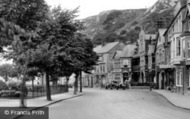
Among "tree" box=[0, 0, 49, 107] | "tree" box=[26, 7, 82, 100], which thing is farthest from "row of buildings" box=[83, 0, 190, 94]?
"tree" box=[0, 0, 49, 107]

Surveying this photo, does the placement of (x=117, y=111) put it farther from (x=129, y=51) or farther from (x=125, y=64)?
(x=129, y=51)

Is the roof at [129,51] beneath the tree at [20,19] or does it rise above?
above

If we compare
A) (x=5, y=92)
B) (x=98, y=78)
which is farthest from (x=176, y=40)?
(x=98, y=78)

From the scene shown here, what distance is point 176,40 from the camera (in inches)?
1606

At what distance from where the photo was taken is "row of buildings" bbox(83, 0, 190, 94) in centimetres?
3872

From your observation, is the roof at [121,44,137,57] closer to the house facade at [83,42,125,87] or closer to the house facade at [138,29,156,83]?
the house facade at [138,29,156,83]

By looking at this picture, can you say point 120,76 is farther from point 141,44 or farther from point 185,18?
point 185,18

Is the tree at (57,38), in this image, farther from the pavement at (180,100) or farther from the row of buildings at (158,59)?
the row of buildings at (158,59)

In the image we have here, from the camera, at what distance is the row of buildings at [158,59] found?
38.7 meters

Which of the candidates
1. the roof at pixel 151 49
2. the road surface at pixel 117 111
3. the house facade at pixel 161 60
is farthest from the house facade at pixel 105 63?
the road surface at pixel 117 111

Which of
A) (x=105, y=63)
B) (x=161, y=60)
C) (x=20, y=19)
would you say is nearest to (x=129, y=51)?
(x=105, y=63)

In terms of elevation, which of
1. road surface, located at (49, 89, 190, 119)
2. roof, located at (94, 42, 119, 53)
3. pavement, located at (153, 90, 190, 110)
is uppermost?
roof, located at (94, 42, 119, 53)

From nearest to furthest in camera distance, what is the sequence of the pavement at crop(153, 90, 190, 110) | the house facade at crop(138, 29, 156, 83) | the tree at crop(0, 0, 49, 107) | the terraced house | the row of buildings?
the tree at crop(0, 0, 49, 107) → the pavement at crop(153, 90, 190, 110) → the terraced house → the row of buildings → the house facade at crop(138, 29, 156, 83)

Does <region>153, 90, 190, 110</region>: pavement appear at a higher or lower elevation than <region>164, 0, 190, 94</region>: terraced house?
lower
